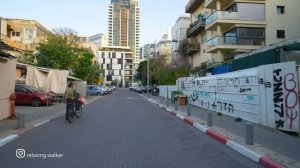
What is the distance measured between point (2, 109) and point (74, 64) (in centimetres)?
3079

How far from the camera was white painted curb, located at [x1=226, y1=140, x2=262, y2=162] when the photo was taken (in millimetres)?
8305

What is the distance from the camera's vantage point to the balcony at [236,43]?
38844 mm

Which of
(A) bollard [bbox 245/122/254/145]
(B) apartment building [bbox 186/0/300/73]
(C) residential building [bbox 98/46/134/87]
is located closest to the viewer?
(A) bollard [bbox 245/122/254/145]

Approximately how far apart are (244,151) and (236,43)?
103 ft

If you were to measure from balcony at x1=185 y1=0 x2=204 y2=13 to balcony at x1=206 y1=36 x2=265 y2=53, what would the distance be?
12106mm

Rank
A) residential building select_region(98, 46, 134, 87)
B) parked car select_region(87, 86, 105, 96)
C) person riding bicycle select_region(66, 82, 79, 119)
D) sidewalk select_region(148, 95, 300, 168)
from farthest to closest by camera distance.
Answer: residential building select_region(98, 46, 134, 87)
parked car select_region(87, 86, 105, 96)
person riding bicycle select_region(66, 82, 79, 119)
sidewalk select_region(148, 95, 300, 168)

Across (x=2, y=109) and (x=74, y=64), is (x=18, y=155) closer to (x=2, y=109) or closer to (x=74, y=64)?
(x=2, y=109)

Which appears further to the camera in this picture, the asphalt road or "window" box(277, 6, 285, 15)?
"window" box(277, 6, 285, 15)

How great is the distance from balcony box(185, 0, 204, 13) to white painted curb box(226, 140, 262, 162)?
4206 cm

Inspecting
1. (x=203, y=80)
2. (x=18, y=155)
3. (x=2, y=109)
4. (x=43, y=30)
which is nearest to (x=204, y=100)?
(x=203, y=80)

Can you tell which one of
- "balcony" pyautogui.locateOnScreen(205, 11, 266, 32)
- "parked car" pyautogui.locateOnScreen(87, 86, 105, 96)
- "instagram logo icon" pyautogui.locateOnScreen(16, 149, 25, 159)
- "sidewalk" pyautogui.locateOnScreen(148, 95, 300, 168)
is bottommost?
"instagram logo icon" pyautogui.locateOnScreen(16, 149, 25, 159)

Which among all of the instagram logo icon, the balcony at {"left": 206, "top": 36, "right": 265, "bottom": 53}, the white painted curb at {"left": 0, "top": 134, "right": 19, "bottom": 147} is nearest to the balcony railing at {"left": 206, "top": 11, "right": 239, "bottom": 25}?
the balcony at {"left": 206, "top": 36, "right": 265, "bottom": 53}

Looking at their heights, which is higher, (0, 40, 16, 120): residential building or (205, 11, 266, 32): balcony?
(205, 11, 266, 32): balcony

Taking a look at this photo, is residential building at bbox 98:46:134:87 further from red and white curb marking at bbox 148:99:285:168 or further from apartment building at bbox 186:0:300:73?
red and white curb marking at bbox 148:99:285:168
